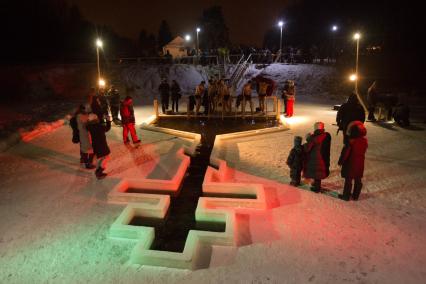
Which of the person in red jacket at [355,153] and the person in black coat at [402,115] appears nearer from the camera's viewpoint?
the person in red jacket at [355,153]

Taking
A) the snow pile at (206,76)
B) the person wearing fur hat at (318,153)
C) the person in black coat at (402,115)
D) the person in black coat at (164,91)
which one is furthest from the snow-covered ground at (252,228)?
the snow pile at (206,76)

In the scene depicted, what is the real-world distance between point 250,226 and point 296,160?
1931 millimetres

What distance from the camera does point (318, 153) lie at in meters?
6.41

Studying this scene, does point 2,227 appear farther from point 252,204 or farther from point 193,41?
point 193,41

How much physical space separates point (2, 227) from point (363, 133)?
6.35m

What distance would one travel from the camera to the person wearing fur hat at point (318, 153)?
249 inches

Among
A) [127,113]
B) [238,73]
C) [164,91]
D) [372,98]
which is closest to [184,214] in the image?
[127,113]

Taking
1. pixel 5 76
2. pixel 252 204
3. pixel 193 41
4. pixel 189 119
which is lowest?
pixel 252 204

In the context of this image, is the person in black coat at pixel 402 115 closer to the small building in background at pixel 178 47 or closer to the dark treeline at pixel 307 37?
the dark treeline at pixel 307 37

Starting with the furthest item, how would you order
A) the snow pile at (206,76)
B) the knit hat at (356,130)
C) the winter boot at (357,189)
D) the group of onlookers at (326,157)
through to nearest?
the snow pile at (206,76) < the winter boot at (357,189) < the group of onlookers at (326,157) < the knit hat at (356,130)

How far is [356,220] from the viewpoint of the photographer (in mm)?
5570

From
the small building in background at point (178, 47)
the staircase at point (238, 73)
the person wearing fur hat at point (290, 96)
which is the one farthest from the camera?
the small building in background at point (178, 47)

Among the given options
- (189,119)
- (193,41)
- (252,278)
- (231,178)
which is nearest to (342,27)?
(193,41)

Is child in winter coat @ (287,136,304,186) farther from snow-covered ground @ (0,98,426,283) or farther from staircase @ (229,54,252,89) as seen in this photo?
staircase @ (229,54,252,89)
